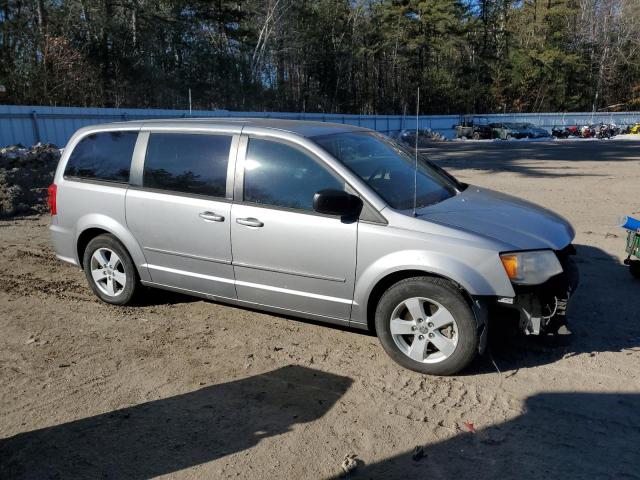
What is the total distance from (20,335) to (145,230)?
1422mm

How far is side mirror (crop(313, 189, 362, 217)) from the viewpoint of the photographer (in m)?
4.02

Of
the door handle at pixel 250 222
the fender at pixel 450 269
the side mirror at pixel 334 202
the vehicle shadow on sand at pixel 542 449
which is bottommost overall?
the vehicle shadow on sand at pixel 542 449

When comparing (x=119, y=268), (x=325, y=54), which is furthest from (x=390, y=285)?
(x=325, y=54)

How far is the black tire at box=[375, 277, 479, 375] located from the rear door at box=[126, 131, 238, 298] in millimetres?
1418

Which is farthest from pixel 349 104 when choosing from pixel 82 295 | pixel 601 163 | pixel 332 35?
pixel 82 295

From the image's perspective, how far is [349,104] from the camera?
5784 centimetres

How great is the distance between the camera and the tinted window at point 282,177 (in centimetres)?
436

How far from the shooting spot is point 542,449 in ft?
10.4

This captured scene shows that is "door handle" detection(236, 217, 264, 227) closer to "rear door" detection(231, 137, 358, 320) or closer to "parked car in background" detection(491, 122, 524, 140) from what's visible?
"rear door" detection(231, 137, 358, 320)

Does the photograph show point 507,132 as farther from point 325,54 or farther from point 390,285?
point 390,285

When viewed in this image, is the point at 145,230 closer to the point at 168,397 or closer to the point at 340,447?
the point at 168,397

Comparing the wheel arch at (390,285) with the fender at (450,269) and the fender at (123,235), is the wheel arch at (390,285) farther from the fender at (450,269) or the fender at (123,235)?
the fender at (123,235)

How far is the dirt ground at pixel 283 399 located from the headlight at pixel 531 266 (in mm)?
564

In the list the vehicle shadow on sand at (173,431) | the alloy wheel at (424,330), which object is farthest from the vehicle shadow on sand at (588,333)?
the vehicle shadow on sand at (173,431)
